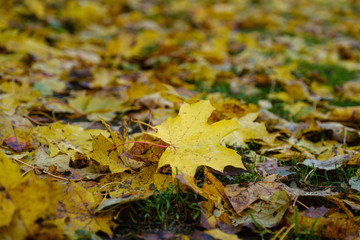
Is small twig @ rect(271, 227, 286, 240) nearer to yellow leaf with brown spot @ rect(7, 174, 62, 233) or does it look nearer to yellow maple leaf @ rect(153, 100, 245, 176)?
yellow maple leaf @ rect(153, 100, 245, 176)

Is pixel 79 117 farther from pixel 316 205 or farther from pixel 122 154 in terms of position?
pixel 316 205

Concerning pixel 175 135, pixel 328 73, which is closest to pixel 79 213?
pixel 175 135

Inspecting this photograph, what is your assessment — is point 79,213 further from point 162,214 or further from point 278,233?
point 278,233

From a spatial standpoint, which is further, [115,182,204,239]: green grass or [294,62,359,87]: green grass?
[294,62,359,87]: green grass

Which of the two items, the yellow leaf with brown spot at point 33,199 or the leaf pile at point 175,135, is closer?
the yellow leaf with brown spot at point 33,199

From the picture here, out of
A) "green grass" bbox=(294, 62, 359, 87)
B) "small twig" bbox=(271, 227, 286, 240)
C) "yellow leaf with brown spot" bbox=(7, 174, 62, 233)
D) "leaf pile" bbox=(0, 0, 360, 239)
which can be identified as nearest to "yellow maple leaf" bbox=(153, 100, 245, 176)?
"leaf pile" bbox=(0, 0, 360, 239)

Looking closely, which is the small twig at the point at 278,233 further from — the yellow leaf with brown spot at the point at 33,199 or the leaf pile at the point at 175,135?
the yellow leaf with brown spot at the point at 33,199

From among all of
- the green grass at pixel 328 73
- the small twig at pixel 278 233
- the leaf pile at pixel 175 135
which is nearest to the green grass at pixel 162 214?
the leaf pile at pixel 175 135
